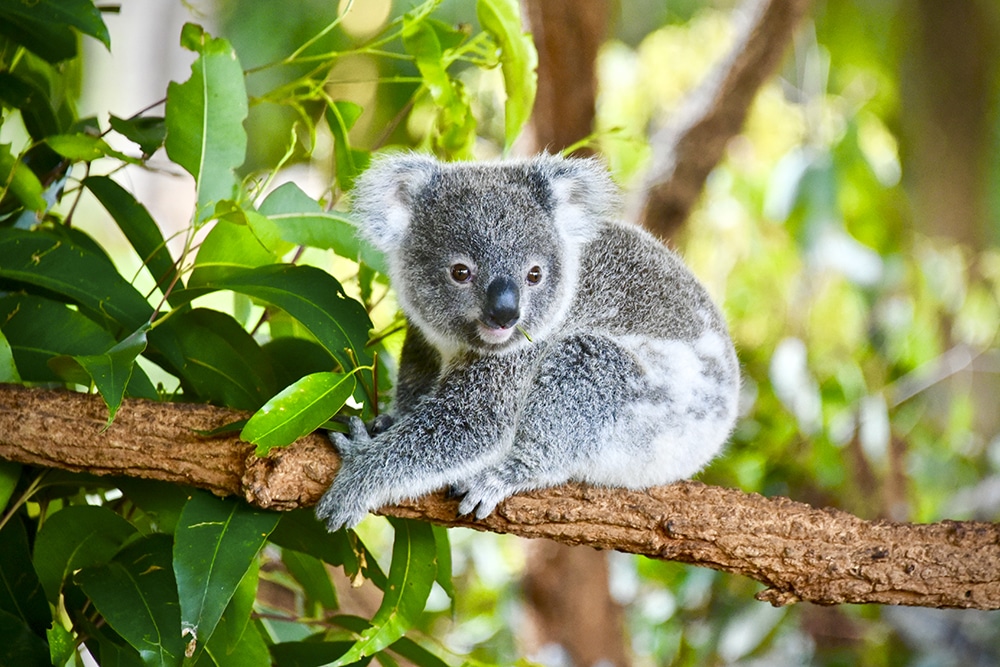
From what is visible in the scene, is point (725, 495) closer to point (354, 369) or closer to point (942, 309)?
point (354, 369)

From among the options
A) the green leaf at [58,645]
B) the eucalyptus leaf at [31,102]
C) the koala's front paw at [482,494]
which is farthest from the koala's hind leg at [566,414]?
the eucalyptus leaf at [31,102]

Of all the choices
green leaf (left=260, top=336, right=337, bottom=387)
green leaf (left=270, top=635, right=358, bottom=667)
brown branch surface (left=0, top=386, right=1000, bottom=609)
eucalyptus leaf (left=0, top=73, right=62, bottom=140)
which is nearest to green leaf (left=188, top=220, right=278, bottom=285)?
green leaf (left=260, top=336, right=337, bottom=387)

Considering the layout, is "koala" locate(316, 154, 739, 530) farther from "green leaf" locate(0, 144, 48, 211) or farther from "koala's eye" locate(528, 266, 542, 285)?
"green leaf" locate(0, 144, 48, 211)

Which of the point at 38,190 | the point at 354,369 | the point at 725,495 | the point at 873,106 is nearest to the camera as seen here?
the point at 354,369

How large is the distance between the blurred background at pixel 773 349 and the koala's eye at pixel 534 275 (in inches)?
21.4

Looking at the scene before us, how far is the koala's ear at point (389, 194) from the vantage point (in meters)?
2.32

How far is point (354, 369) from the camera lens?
1842 mm

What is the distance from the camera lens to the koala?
207 cm

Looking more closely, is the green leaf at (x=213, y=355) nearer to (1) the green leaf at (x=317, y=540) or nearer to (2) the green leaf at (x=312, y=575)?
(1) the green leaf at (x=317, y=540)

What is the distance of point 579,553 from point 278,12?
27.2ft

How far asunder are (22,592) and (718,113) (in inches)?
128

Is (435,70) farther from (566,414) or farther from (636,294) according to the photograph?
(566,414)

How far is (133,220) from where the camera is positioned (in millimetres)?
2133

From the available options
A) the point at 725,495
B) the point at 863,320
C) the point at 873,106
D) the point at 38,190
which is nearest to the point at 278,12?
the point at 873,106
